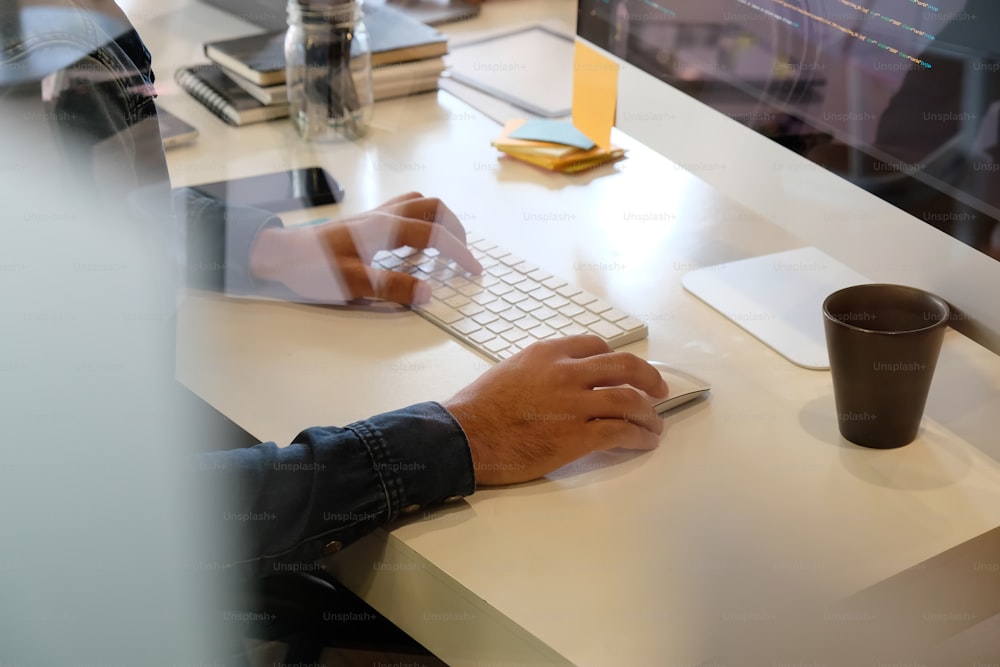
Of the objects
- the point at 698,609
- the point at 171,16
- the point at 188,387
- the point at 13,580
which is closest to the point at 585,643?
the point at 698,609

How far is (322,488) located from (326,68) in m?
0.77

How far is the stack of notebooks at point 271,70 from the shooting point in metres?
1.42

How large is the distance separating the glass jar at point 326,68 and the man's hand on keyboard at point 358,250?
323 mm

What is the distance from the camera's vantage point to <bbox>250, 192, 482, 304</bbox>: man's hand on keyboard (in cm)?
101

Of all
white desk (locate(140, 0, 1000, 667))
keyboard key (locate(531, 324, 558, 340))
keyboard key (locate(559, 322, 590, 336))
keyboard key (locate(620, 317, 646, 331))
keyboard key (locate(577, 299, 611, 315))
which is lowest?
white desk (locate(140, 0, 1000, 667))

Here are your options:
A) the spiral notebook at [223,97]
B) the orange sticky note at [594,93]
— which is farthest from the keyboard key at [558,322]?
the spiral notebook at [223,97]

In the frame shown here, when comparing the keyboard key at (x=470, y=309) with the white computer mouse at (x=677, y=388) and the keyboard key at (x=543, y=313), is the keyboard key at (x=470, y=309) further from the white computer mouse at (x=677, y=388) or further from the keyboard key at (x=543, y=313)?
the white computer mouse at (x=677, y=388)

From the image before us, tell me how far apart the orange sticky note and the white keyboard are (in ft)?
0.83

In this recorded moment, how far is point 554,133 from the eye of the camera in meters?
1.30

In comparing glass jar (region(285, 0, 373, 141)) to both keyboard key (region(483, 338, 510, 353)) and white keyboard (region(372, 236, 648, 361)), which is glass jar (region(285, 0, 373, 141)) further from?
keyboard key (region(483, 338, 510, 353))

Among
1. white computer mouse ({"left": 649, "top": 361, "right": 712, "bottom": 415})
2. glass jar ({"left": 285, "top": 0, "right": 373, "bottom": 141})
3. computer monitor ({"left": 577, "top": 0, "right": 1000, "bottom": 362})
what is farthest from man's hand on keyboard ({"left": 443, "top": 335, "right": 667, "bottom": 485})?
glass jar ({"left": 285, "top": 0, "right": 373, "bottom": 141})

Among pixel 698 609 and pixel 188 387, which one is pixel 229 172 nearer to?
pixel 188 387

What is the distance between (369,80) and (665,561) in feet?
2.99

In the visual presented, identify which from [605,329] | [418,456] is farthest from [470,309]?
[418,456]
